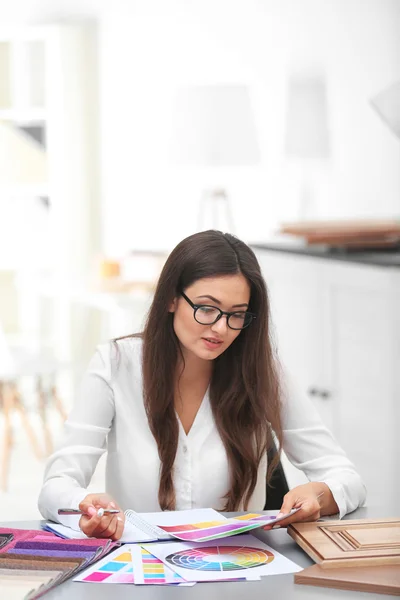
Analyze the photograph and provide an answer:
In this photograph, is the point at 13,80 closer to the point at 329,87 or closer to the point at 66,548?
the point at 329,87

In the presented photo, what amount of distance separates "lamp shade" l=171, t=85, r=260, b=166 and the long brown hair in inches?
105

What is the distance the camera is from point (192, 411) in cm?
206

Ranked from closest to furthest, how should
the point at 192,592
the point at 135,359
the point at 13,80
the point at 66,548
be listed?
the point at 192,592 → the point at 66,548 → the point at 135,359 → the point at 13,80

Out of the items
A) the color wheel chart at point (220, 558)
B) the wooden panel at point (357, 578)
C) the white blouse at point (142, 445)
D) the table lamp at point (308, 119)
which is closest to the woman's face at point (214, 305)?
the white blouse at point (142, 445)

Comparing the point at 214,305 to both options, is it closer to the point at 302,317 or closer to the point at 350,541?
the point at 350,541

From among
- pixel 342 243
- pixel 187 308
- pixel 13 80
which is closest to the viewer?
pixel 187 308

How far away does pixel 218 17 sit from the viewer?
5773 millimetres

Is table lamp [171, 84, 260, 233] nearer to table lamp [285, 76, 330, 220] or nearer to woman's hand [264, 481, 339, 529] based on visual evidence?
table lamp [285, 76, 330, 220]

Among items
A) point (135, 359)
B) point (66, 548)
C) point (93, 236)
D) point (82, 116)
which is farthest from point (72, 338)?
point (66, 548)

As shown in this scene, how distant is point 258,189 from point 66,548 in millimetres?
4429

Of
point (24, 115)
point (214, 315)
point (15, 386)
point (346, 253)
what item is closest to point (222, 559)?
point (214, 315)

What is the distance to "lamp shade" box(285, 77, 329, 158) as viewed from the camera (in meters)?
4.54

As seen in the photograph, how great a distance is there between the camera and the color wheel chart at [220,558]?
147 centimetres

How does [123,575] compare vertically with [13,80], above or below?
below
